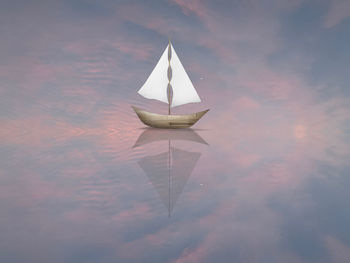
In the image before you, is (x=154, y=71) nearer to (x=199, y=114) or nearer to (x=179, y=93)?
(x=179, y=93)

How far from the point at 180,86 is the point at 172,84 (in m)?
0.40

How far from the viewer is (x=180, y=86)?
40.2ft

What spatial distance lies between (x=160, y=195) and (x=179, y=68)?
956 centimetres

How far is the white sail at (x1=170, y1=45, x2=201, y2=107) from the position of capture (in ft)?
39.7

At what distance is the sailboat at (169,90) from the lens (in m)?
11.9

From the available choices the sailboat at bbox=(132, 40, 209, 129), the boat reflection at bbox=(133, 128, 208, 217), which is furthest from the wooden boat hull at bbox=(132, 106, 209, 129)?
the boat reflection at bbox=(133, 128, 208, 217)

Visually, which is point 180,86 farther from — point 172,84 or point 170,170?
point 170,170

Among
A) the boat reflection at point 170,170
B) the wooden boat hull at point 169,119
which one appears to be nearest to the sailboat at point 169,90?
the wooden boat hull at point 169,119

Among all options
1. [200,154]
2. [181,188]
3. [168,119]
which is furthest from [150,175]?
[168,119]

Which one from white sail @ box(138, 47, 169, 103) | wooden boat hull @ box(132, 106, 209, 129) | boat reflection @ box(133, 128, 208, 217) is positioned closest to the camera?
boat reflection @ box(133, 128, 208, 217)

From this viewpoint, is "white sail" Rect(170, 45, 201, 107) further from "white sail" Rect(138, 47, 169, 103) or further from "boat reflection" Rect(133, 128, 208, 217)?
"boat reflection" Rect(133, 128, 208, 217)

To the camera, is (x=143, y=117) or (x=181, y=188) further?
(x=143, y=117)

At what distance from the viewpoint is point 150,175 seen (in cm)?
429

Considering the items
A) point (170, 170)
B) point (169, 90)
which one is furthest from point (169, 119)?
point (170, 170)
